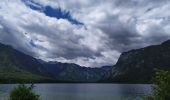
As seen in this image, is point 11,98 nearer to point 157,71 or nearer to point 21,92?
point 21,92

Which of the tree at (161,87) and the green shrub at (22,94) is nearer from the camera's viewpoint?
the tree at (161,87)

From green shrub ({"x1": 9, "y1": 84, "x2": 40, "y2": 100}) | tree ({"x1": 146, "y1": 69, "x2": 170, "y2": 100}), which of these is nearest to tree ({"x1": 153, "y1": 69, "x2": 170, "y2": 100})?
tree ({"x1": 146, "y1": 69, "x2": 170, "y2": 100})

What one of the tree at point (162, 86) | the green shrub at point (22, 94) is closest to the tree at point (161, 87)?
the tree at point (162, 86)

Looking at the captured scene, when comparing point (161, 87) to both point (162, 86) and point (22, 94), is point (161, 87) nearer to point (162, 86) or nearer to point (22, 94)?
point (162, 86)

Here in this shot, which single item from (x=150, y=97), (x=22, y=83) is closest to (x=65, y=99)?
(x=22, y=83)

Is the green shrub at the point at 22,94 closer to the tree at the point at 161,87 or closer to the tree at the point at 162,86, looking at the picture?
the tree at the point at 161,87

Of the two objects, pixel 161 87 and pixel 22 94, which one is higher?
pixel 22 94

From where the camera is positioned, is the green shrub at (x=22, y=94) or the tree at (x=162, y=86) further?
the green shrub at (x=22, y=94)

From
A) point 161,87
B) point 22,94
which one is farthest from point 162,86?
point 22,94

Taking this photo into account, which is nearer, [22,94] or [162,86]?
[162,86]

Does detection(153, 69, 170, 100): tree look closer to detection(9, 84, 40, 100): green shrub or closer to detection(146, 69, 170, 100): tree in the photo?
detection(146, 69, 170, 100): tree

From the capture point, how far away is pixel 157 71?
22.1 meters

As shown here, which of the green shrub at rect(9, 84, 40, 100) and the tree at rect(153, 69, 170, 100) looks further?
the green shrub at rect(9, 84, 40, 100)

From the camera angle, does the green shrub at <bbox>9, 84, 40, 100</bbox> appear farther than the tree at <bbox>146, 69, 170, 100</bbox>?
Yes
